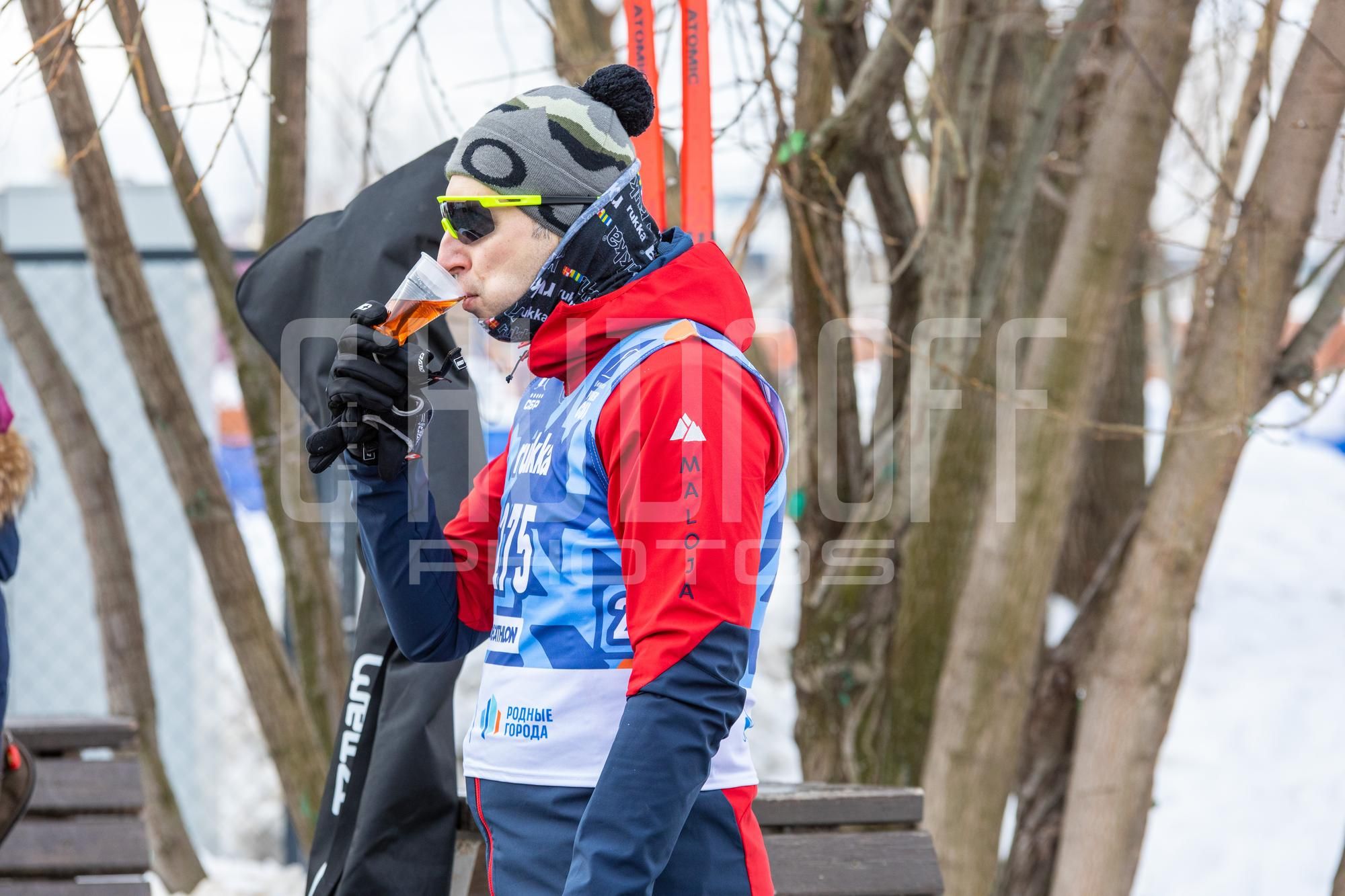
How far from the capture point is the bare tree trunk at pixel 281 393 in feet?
12.5

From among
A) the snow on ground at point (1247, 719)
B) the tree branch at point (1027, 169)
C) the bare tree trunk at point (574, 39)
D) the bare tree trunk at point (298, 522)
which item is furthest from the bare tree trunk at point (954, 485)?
the bare tree trunk at point (298, 522)

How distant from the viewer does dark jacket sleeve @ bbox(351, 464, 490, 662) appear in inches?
69.9

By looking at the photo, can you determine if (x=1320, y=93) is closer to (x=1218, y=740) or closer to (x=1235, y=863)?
(x=1235, y=863)

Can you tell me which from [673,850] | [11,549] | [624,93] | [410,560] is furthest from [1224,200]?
[11,549]

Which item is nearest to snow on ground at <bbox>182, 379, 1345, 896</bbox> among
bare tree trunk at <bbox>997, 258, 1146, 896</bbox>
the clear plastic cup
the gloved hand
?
bare tree trunk at <bbox>997, 258, 1146, 896</bbox>

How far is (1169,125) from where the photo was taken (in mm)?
3535

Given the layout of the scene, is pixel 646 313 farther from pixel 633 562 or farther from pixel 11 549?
pixel 11 549

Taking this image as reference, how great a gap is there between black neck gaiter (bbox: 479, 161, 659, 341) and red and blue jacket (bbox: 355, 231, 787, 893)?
28mm

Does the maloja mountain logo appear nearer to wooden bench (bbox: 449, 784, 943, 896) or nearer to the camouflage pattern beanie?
the camouflage pattern beanie

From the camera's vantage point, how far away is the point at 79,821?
3.52m

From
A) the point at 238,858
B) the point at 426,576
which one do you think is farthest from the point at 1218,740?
the point at 426,576

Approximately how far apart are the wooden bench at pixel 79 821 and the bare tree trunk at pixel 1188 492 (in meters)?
2.48

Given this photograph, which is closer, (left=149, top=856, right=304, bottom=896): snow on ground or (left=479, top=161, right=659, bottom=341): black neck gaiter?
(left=479, top=161, right=659, bottom=341): black neck gaiter

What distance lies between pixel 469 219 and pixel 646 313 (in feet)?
0.85
